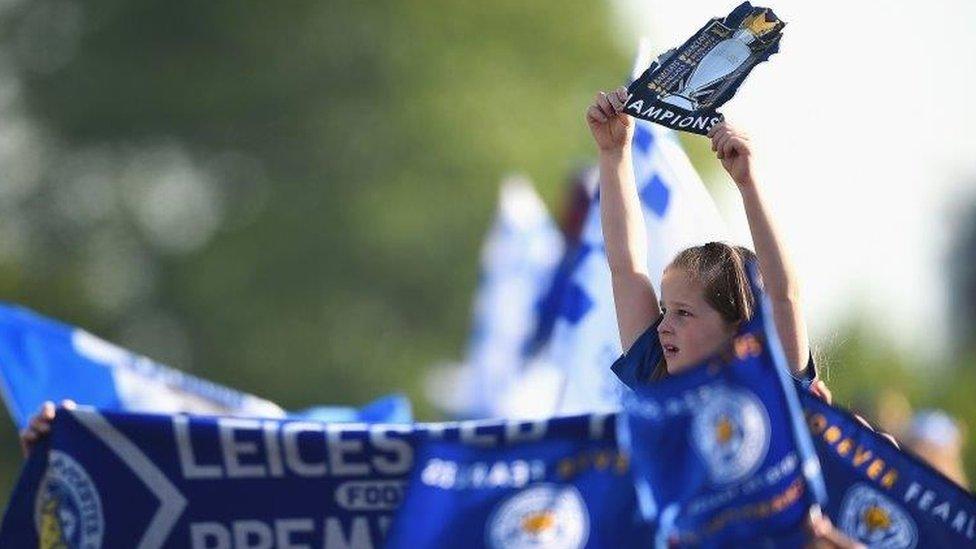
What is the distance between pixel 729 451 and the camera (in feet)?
15.5

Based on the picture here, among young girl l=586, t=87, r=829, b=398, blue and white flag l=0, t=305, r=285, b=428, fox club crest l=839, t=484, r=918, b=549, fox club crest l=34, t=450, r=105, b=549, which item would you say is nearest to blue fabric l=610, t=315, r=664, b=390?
young girl l=586, t=87, r=829, b=398

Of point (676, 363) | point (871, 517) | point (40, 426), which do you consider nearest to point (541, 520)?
point (871, 517)

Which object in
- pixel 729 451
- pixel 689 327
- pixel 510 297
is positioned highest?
pixel 689 327

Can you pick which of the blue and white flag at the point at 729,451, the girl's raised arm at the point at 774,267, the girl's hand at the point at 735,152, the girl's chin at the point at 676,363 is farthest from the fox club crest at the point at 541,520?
the girl's hand at the point at 735,152

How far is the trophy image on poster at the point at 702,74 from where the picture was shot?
6.09 metres

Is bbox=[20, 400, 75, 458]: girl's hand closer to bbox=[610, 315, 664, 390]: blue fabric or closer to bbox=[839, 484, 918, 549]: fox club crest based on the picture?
bbox=[610, 315, 664, 390]: blue fabric

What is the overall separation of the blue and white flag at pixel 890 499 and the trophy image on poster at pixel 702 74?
1.24 meters

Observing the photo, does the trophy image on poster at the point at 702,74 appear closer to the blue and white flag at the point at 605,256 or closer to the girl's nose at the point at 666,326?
the girl's nose at the point at 666,326

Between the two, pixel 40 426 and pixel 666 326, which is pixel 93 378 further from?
pixel 666 326

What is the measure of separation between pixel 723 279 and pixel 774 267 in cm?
16

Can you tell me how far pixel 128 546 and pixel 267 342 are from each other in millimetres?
24183

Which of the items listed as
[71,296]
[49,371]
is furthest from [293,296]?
[49,371]

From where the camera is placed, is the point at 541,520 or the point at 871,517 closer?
the point at 541,520

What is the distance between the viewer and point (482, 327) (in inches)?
595
